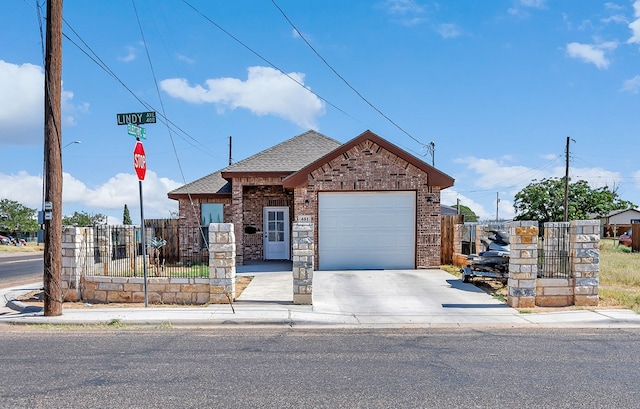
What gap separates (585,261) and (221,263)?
7.67 meters

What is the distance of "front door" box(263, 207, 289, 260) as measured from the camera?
1822 centimetres

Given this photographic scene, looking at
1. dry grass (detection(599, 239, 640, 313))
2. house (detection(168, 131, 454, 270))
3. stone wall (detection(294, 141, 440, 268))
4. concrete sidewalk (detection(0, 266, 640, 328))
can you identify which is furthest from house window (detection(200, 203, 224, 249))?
dry grass (detection(599, 239, 640, 313))

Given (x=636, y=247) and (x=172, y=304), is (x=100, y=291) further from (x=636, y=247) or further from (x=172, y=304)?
(x=636, y=247)

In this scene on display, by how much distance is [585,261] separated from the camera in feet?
31.9

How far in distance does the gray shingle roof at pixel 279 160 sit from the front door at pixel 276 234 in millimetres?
1953

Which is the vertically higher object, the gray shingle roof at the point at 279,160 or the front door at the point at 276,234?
the gray shingle roof at the point at 279,160

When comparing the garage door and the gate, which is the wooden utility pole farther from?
the gate

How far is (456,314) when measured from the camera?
30.0ft

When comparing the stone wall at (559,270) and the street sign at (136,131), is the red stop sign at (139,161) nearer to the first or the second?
the street sign at (136,131)

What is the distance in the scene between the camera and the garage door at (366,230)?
601 inches

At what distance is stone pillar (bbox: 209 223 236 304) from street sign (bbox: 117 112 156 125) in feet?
8.21

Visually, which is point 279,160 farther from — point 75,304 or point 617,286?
point 617,286

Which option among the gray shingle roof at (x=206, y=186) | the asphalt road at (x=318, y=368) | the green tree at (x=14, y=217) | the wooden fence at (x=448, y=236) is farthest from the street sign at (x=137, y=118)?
the green tree at (x=14, y=217)

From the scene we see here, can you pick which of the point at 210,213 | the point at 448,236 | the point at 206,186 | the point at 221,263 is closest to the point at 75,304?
the point at 221,263
